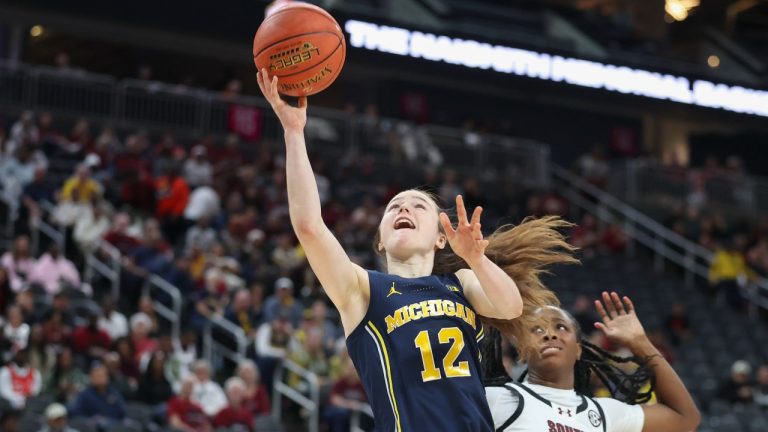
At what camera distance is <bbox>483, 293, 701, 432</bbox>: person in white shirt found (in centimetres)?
490

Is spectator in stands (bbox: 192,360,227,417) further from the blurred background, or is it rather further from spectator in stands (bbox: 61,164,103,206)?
spectator in stands (bbox: 61,164,103,206)

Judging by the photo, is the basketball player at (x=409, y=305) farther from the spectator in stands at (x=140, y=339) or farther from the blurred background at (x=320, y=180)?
the spectator in stands at (x=140, y=339)

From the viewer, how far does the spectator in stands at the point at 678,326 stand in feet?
57.5

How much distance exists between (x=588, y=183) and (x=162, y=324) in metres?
11.4

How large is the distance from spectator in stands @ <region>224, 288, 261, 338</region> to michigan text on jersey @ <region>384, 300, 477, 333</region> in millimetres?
9061

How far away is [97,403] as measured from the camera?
1084 centimetres

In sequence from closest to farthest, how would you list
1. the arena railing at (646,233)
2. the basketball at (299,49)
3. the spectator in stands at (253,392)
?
the basketball at (299,49) → the spectator in stands at (253,392) → the arena railing at (646,233)

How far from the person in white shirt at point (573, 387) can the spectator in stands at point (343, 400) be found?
274 inches

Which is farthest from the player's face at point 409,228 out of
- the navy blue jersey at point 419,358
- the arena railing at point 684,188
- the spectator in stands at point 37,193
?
the arena railing at point 684,188

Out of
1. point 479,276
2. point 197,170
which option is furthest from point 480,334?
point 197,170

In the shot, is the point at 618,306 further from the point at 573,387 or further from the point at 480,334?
the point at 480,334

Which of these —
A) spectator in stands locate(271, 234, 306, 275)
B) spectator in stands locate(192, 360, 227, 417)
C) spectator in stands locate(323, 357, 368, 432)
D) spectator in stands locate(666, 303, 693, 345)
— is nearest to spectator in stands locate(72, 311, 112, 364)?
spectator in stands locate(192, 360, 227, 417)

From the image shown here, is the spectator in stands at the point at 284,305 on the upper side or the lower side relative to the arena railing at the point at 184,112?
lower

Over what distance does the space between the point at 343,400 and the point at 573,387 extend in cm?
717
